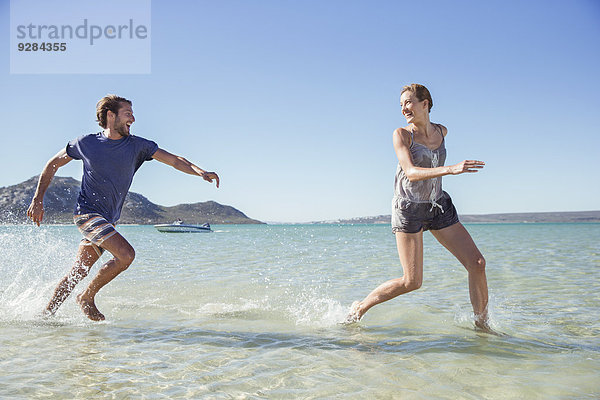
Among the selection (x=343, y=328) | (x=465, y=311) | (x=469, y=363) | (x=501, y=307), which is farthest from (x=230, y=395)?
(x=501, y=307)

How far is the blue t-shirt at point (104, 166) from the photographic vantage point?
15.3ft

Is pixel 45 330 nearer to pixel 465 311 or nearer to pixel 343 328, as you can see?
pixel 343 328

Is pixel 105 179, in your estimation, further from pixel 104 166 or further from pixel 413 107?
pixel 413 107

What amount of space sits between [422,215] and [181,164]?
2435 mm

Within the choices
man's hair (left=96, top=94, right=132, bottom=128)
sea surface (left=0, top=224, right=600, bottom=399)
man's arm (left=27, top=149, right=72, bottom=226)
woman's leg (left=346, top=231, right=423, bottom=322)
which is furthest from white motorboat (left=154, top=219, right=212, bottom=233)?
woman's leg (left=346, top=231, right=423, bottom=322)

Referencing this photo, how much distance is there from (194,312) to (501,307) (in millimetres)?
3742

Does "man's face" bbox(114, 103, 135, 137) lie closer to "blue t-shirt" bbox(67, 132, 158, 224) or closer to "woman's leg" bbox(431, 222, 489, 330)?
"blue t-shirt" bbox(67, 132, 158, 224)

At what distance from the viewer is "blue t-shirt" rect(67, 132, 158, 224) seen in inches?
183

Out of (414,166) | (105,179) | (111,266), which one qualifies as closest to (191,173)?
(105,179)

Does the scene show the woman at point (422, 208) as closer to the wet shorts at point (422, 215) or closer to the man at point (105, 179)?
the wet shorts at point (422, 215)

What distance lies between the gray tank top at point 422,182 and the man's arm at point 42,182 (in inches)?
133

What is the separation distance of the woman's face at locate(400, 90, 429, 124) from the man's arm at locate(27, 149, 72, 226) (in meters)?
3.41

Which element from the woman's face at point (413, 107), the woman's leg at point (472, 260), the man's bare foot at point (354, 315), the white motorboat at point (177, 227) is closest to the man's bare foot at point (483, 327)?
the woman's leg at point (472, 260)

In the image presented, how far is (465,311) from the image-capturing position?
5.53 m
